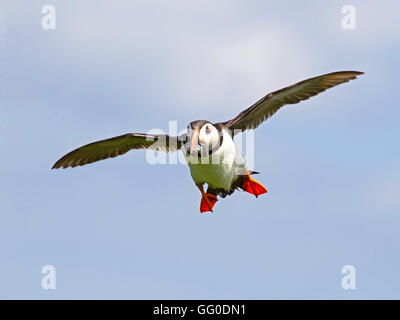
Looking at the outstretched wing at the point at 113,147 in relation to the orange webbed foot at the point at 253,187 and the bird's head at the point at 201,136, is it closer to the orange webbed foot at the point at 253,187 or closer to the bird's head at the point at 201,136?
the orange webbed foot at the point at 253,187

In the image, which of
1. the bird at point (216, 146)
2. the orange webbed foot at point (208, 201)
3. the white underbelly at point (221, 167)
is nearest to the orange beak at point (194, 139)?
the bird at point (216, 146)

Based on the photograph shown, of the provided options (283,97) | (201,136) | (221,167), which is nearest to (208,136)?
(201,136)

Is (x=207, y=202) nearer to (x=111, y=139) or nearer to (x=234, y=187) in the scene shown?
(x=234, y=187)

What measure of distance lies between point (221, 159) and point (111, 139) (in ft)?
11.9

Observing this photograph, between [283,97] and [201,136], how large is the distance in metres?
3.39

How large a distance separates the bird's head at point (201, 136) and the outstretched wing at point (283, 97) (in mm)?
1723

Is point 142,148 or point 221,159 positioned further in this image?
point 142,148

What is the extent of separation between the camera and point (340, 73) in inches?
802

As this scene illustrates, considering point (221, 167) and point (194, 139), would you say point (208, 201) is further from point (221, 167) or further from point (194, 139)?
point (194, 139)

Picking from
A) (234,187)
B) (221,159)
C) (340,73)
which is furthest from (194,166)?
(340,73)

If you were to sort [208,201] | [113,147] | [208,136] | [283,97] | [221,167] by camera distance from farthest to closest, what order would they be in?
[113,147], [283,97], [208,201], [221,167], [208,136]

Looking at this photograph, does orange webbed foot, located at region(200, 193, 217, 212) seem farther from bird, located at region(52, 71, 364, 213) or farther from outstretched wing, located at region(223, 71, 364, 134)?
outstretched wing, located at region(223, 71, 364, 134)

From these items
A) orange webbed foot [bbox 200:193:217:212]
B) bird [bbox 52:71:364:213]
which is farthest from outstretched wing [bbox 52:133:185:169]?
orange webbed foot [bbox 200:193:217:212]

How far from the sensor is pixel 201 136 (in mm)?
18781
